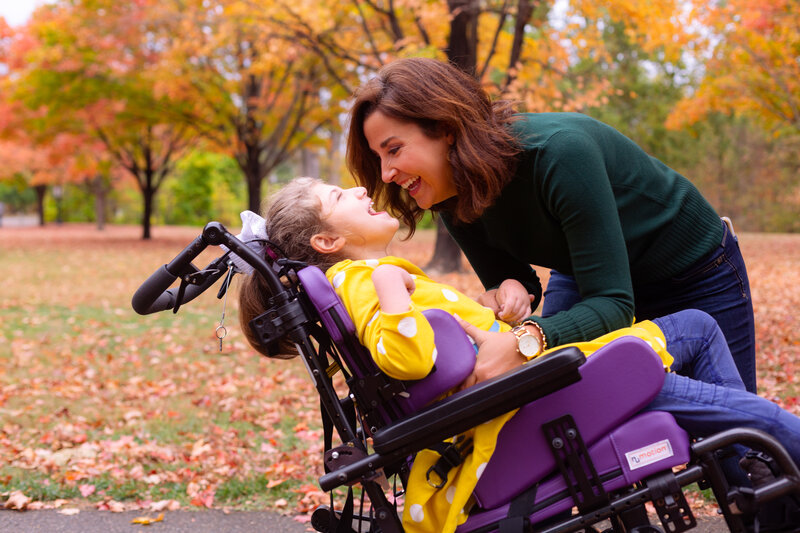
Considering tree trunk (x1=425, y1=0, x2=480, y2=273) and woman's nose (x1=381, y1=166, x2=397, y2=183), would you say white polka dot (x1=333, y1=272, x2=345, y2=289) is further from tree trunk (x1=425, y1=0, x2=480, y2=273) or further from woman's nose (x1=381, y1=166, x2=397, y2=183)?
tree trunk (x1=425, y1=0, x2=480, y2=273)

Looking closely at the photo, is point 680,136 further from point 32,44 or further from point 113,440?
point 113,440

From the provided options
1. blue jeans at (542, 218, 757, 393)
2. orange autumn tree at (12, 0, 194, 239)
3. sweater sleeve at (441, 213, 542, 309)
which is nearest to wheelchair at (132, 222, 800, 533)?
blue jeans at (542, 218, 757, 393)

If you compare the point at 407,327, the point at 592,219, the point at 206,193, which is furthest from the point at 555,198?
the point at 206,193

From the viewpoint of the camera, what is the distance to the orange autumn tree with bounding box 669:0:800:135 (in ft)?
40.3

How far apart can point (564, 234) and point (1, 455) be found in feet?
12.7

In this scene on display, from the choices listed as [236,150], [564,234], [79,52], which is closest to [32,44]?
[79,52]

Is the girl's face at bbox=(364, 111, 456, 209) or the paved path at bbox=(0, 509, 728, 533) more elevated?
the girl's face at bbox=(364, 111, 456, 209)

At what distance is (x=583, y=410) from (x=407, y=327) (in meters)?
0.56

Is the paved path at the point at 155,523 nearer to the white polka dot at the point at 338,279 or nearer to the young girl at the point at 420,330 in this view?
the young girl at the point at 420,330

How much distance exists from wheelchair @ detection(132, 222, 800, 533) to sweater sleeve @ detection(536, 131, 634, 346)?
0.39 feet

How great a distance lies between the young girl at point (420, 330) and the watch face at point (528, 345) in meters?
0.03

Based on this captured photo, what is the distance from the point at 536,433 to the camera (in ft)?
6.50

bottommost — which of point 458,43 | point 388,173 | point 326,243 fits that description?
point 326,243

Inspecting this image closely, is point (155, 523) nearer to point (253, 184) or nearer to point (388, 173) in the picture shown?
point (388, 173)
